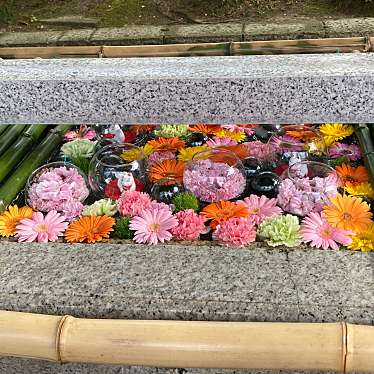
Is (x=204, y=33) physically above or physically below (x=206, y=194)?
below

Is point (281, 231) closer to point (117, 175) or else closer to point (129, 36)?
point (117, 175)

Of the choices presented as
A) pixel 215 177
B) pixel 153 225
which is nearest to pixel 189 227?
pixel 153 225

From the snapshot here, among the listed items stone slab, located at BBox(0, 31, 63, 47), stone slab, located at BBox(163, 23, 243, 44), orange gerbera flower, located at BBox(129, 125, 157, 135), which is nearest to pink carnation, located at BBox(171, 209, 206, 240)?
orange gerbera flower, located at BBox(129, 125, 157, 135)

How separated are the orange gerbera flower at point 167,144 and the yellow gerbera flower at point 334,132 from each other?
512mm

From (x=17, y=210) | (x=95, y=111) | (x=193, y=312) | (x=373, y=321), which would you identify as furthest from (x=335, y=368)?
(x=17, y=210)

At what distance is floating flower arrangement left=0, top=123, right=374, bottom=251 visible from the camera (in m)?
1.44

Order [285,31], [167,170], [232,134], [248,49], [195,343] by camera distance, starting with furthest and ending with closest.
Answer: [285,31] < [248,49] < [232,134] < [167,170] < [195,343]

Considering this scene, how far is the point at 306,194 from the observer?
1.53 metres

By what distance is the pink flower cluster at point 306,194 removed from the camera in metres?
1.50

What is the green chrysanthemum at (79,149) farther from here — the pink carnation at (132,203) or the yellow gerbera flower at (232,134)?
the yellow gerbera flower at (232,134)

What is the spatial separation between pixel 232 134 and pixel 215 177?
1.43ft

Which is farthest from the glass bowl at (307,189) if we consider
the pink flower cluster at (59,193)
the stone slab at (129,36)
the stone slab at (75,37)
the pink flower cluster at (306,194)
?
the stone slab at (75,37)

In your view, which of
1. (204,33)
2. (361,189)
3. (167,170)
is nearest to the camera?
(361,189)

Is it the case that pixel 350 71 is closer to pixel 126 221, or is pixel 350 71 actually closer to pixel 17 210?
pixel 126 221
